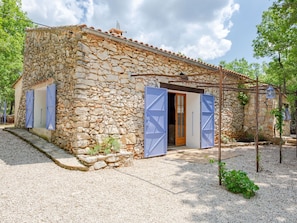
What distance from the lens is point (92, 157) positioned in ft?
14.8

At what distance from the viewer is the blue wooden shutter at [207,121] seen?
762 cm

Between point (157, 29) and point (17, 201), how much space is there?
24.8 ft

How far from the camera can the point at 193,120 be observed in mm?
7805

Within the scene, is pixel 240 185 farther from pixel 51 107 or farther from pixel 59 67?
pixel 59 67

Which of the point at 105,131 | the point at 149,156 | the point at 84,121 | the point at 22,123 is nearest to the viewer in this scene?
the point at 84,121

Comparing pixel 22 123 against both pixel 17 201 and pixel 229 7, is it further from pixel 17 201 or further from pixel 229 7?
pixel 229 7

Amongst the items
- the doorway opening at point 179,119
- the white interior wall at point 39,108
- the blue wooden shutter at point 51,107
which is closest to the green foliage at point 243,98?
the doorway opening at point 179,119

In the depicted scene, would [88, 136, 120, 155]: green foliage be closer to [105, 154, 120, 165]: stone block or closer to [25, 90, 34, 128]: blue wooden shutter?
[105, 154, 120, 165]: stone block

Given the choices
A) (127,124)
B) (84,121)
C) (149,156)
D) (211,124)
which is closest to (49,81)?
(84,121)

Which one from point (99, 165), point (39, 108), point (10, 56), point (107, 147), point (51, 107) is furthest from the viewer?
point (10, 56)

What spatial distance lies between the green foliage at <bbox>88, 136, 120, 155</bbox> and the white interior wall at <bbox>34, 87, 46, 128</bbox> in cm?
370

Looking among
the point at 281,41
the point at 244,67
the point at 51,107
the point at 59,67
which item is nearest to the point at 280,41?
the point at 281,41

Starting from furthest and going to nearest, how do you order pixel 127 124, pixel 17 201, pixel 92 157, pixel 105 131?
pixel 127 124, pixel 105 131, pixel 92 157, pixel 17 201

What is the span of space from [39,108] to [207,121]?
6339 mm
